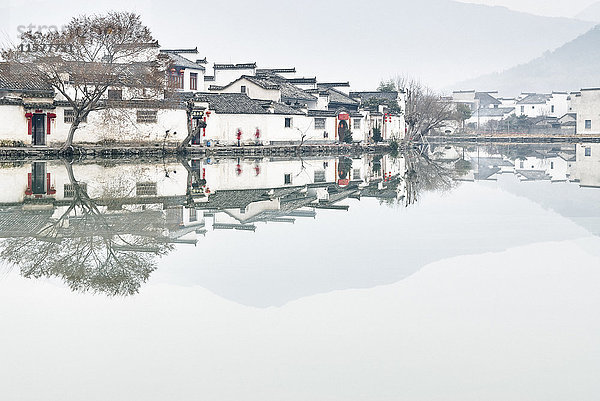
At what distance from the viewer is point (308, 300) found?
718 cm

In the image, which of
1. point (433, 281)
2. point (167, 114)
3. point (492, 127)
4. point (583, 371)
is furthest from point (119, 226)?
point (492, 127)

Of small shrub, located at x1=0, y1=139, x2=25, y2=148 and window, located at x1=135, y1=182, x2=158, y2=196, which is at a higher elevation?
small shrub, located at x1=0, y1=139, x2=25, y2=148

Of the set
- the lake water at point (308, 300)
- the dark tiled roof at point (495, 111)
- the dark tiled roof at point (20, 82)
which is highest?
the dark tiled roof at point (495, 111)

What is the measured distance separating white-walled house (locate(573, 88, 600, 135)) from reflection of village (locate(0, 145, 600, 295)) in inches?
1444

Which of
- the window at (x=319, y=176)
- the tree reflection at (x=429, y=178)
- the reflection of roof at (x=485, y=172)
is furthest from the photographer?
the reflection of roof at (x=485, y=172)

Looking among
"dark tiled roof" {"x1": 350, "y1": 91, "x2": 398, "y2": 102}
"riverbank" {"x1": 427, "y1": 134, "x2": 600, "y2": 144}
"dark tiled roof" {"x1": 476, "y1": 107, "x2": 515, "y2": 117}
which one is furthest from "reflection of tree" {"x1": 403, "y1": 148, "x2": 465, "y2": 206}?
"dark tiled roof" {"x1": 476, "y1": 107, "x2": 515, "y2": 117}

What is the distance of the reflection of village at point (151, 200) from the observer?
8945mm

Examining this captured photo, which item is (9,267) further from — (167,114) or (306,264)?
(167,114)

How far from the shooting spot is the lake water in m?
5.10

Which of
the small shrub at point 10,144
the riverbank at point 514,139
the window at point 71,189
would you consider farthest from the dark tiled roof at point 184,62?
the riverbank at point 514,139

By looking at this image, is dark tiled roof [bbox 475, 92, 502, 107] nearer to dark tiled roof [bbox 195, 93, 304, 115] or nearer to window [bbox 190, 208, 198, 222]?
dark tiled roof [bbox 195, 93, 304, 115]

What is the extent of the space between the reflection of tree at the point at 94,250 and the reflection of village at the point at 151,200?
1 centimetres

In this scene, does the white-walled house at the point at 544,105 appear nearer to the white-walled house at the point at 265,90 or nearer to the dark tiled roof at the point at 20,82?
the white-walled house at the point at 265,90

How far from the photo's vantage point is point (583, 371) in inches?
208
